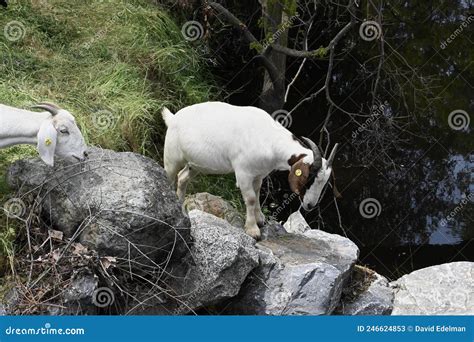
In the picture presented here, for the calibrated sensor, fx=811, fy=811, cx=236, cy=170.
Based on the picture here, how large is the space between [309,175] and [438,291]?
1.73m

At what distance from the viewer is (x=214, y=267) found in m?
5.84

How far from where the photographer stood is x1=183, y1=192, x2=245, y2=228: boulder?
6.97 meters

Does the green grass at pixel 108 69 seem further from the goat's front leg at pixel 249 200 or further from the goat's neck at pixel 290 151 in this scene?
the goat's neck at pixel 290 151

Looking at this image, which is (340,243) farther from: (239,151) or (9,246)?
(9,246)

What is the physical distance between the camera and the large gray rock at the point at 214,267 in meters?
5.84

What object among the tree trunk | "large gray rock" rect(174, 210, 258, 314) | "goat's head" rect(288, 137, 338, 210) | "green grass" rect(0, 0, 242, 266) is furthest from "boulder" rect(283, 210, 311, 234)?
the tree trunk

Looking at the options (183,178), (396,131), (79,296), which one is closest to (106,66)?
(183,178)

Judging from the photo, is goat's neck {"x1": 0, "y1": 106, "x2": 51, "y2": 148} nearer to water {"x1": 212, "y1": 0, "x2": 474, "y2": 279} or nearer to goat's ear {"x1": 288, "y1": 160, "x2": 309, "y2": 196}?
goat's ear {"x1": 288, "y1": 160, "x2": 309, "y2": 196}

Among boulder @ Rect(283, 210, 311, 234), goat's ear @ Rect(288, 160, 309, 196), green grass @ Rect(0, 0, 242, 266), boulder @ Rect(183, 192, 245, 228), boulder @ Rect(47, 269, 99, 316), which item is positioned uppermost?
goat's ear @ Rect(288, 160, 309, 196)

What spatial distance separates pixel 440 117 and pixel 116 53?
440cm

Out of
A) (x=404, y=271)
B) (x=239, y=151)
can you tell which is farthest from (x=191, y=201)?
(x=404, y=271)

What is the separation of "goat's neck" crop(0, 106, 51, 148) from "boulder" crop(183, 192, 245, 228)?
159 centimetres

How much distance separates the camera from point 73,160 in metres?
5.88

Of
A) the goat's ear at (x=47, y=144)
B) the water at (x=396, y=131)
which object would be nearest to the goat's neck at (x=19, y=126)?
the goat's ear at (x=47, y=144)
